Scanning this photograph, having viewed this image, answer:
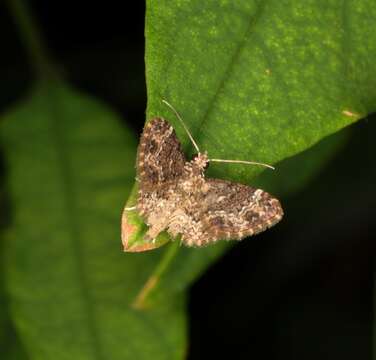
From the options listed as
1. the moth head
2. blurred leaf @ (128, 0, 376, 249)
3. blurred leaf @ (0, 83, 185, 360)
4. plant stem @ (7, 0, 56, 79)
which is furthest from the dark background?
blurred leaf @ (128, 0, 376, 249)

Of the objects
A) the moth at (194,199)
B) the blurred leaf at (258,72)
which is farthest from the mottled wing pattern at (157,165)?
the blurred leaf at (258,72)

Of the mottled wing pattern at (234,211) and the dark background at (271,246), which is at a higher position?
the mottled wing pattern at (234,211)

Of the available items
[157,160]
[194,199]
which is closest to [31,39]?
[157,160]

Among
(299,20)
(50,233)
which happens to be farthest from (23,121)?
(299,20)

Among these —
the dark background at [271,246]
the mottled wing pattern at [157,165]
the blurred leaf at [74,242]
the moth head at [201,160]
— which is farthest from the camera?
the dark background at [271,246]

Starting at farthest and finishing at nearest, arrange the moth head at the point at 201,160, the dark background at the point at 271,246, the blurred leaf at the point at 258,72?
1. the dark background at the point at 271,246
2. the moth head at the point at 201,160
3. the blurred leaf at the point at 258,72

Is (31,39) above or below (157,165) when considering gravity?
below

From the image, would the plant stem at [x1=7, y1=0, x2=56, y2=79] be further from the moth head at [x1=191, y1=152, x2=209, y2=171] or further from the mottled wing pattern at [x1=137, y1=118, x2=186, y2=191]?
the moth head at [x1=191, y1=152, x2=209, y2=171]

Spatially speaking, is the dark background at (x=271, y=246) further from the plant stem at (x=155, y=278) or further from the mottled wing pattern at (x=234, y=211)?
the mottled wing pattern at (x=234, y=211)

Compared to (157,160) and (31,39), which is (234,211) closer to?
(157,160)
